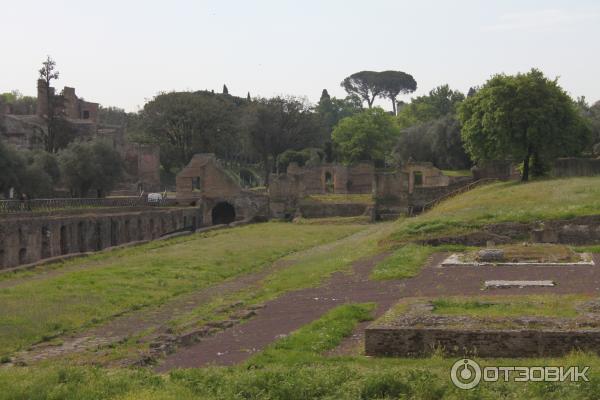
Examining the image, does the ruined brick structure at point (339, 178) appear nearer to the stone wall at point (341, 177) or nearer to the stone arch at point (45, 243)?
the stone wall at point (341, 177)

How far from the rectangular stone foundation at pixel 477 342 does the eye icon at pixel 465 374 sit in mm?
1164

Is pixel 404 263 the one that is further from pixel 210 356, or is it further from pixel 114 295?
pixel 210 356

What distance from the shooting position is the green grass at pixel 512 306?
14922 millimetres

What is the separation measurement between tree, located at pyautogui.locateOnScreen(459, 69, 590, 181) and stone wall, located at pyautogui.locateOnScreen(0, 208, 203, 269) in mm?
19872

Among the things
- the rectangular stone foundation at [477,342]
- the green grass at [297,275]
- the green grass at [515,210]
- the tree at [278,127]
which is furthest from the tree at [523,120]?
the tree at [278,127]

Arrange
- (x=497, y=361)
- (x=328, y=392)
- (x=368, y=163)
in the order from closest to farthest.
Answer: (x=328, y=392), (x=497, y=361), (x=368, y=163)

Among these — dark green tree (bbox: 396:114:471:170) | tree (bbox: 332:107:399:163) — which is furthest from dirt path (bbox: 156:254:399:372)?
tree (bbox: 332:107:399:163)

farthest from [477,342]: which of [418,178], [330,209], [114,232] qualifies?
[418,178]

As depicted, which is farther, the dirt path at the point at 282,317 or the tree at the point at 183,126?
the tree at the point at 183,126

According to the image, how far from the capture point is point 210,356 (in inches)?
596

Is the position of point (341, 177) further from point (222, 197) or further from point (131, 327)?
point (131, 327)

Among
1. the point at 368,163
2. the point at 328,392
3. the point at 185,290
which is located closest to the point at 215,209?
the point at 368,163

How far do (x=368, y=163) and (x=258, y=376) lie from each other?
61561 millimetres

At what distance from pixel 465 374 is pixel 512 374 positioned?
26.1 inches
